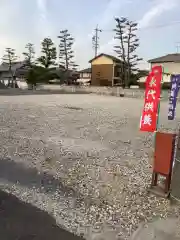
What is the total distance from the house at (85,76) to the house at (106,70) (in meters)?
2.62

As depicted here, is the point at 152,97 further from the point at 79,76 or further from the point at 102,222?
the point at 79,76

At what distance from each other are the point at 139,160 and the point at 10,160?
274 centimetres

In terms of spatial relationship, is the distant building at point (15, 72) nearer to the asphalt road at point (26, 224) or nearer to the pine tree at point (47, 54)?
the pine tree at point (47, 54)

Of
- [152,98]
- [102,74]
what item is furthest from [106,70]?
[152,98]

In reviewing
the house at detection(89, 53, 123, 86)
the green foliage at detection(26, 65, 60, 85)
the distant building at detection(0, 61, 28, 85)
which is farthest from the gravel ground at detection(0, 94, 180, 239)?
the distant building at detection(0, 61, 28, 85)

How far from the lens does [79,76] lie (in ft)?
186

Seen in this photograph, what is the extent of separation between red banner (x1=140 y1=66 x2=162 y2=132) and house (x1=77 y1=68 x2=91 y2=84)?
49207 millimetres

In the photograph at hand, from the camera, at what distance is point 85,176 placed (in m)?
5.79

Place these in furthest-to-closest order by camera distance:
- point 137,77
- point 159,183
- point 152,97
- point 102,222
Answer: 1. point 137,77
2. point 159,183
3. point 152,97
4. point 102,222

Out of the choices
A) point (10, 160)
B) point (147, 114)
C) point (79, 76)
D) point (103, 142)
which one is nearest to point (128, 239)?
point (147, 114)

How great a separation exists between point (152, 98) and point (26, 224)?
8.72ft

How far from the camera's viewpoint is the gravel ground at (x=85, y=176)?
4.46 m

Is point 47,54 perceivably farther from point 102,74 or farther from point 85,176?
point 85,176

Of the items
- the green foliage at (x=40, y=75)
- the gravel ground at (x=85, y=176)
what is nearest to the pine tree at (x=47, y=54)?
the green foliage at (x=40, y=75)
